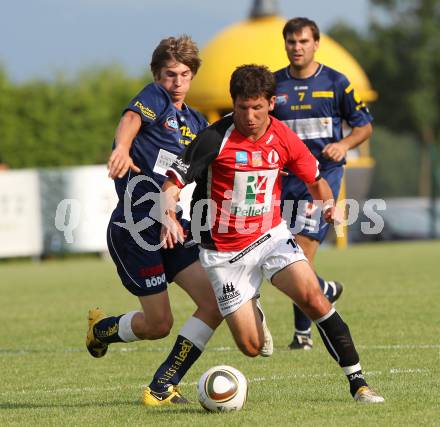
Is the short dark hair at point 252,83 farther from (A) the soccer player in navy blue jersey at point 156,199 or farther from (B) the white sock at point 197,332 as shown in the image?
(B) the white sock at point 197,332

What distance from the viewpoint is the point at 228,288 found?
6785 millimetres

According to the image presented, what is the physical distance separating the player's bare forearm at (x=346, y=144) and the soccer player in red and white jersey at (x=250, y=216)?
172 cm

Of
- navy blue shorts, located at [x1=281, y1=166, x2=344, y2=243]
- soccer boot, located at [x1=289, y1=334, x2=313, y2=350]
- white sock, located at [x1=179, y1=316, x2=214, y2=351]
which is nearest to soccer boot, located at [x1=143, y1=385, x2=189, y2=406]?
white sock, located at [x1=179, y1=316, x2=214, y2=351]

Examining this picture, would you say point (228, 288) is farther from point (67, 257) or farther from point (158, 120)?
point (67, 257)

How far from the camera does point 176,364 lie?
279 inches

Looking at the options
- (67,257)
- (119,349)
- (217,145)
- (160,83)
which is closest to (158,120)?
(160,83)

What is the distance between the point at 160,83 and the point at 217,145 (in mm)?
919

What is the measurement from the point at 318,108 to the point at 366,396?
3.70 meters

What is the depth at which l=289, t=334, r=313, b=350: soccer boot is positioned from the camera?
9.60 metres

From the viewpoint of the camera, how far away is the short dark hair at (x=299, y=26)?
31.7ft

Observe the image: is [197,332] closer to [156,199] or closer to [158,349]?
[156,199]

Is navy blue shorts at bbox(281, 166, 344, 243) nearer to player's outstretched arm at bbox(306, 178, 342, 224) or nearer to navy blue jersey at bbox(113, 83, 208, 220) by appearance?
navy blue jersey at bbox(113, 83, 208, 220)

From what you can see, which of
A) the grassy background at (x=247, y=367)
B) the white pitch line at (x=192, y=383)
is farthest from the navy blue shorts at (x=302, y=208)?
the white pitch line at (x=192, y=383)

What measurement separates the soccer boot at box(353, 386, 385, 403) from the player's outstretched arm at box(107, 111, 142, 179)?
1.83 metres
